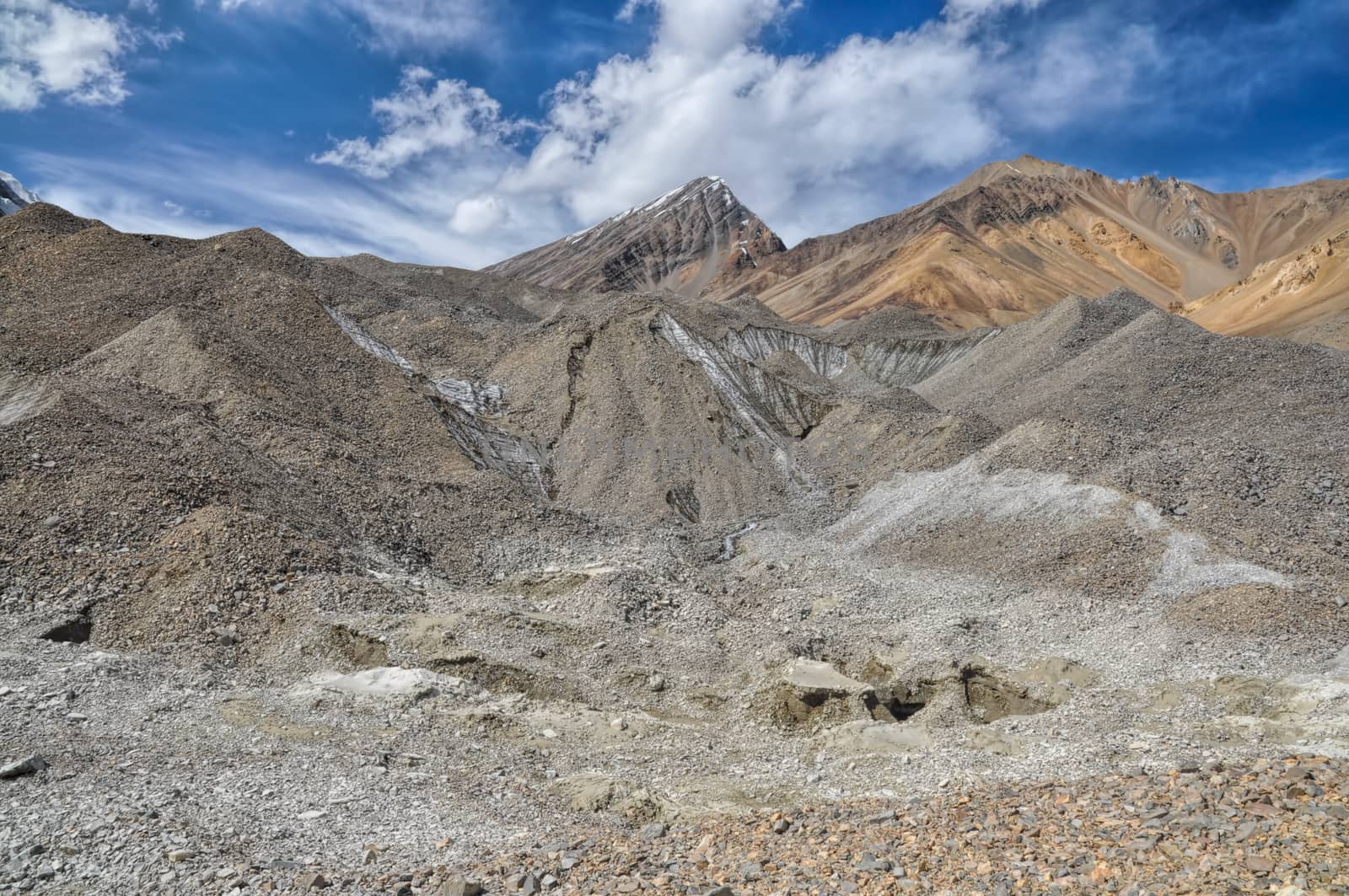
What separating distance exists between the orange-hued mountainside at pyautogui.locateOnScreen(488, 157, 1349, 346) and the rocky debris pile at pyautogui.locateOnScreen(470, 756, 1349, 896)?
7484 cm

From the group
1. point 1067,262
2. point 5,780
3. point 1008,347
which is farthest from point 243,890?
point 1067,262

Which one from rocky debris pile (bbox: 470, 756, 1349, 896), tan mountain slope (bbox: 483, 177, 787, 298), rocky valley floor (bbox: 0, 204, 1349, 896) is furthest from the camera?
tan mountain slope (bbox: 483, 177, 787, 298)

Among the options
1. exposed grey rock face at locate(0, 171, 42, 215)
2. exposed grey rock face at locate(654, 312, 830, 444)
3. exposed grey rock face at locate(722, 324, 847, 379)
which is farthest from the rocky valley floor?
exposed grey rock face at locate(0, 171, 42, 215)

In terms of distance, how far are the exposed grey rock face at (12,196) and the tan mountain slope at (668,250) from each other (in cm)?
6693

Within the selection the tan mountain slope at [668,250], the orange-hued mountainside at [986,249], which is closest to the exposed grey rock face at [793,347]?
the orange-hued mountainside at [986,249]

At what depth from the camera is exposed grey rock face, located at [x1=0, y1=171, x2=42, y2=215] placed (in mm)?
77625

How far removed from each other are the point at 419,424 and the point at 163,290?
13.2 m

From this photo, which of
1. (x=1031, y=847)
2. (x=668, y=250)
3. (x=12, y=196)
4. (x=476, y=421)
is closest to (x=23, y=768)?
(x=1031, y=847)

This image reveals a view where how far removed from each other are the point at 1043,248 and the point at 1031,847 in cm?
12941

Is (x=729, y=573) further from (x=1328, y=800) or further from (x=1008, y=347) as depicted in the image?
(x=1008, y=347)

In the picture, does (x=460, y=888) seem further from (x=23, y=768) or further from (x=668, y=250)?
(x=668, y=250)

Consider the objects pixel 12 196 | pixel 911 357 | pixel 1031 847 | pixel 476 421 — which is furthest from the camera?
pixel 12 196

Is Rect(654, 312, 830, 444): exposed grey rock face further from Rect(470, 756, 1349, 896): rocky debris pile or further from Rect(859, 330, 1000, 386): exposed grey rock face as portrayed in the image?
Rect(470, 756, 1349, 896): rocky debris pile

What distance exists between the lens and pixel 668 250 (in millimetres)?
159500
